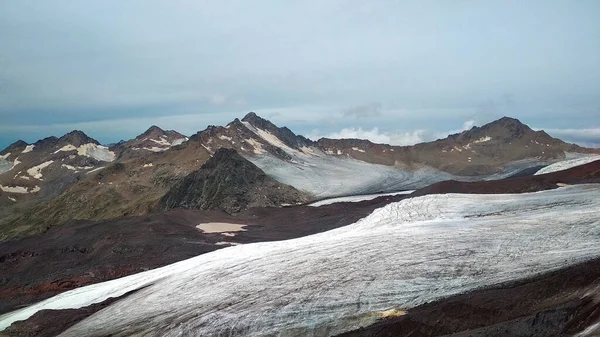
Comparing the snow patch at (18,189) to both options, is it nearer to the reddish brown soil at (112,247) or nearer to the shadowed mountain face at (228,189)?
the shadowed mountain face at (228,189)

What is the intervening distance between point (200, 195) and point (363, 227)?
68.1m

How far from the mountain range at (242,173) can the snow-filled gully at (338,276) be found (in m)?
62.2

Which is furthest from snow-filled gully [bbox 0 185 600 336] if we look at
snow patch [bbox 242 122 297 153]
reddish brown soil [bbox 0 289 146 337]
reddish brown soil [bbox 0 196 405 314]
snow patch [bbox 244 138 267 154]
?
snow patch [bbox 242 122 297 153]

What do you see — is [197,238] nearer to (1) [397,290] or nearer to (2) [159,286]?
(2) [159,286]

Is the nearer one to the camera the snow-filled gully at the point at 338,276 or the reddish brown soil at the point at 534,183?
the snow-filled gully at the point at 338,276

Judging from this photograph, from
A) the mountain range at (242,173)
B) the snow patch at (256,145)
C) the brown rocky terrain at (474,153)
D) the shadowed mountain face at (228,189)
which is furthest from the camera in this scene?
the brown rocky terrain at (474,153)

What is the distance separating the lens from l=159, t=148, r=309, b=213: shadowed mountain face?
9500 centimetres

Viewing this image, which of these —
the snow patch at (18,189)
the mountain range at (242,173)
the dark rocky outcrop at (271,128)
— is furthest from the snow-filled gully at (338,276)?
the snow patch at (18,189)

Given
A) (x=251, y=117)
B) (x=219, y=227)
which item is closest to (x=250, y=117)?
(x=251, y=117)

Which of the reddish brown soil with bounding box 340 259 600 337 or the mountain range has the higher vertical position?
the mountain range

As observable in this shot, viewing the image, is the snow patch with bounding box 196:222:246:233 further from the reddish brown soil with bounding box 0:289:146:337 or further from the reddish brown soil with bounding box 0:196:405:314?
the reddish brown soil with bounding box 0:289:146:337

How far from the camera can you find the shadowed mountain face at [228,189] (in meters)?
95.0

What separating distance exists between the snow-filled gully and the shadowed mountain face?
60686mm

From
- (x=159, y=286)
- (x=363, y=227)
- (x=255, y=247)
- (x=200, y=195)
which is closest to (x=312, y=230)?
(x=363, y=227)
